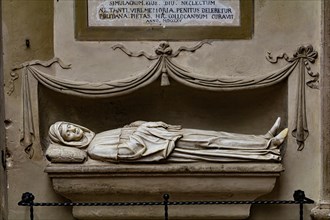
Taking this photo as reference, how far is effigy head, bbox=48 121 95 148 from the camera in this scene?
3707 millimetres

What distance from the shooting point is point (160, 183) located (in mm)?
3668

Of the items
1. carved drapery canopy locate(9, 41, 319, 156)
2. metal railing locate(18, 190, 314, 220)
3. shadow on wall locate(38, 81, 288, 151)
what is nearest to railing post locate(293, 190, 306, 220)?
metal railing locate(18, 190, 314, 220)

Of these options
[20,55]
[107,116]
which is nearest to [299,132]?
[107,116]

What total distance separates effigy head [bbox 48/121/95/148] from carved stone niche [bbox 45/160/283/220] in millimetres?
151

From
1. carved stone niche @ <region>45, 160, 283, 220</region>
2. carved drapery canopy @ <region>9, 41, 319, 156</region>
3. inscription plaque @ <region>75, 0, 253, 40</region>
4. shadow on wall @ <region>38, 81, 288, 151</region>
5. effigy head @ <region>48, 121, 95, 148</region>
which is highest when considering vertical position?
inscription plaque @ <region>75, 0, 253, 40</region>

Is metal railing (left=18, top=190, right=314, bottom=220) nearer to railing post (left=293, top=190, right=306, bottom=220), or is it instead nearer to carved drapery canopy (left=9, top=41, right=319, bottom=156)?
railing post (left=293, top=190, right=306, bottom=220)

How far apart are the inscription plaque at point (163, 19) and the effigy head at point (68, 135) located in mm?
607

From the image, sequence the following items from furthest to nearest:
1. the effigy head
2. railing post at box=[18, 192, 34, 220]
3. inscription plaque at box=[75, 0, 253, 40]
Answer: inscription plaque at box=[75, 0, 253, 40] → the effigy head → railing post at box=[18, 192, 34, 220]

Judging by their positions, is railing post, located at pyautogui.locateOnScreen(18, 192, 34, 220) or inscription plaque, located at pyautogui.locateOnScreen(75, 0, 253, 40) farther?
inscription plaque, located at pyautogui.locateOnScreen(75, 0, 253, 40)

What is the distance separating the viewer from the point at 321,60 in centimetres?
380

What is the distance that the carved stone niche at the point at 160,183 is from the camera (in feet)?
11.9

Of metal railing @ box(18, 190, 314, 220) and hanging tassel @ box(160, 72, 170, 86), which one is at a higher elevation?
hanging tassel @ box(160, 72, 170, 86)

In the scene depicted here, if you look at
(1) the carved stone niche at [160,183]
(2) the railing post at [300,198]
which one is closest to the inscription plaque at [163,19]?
(1) the carved stone niche at [160,183]

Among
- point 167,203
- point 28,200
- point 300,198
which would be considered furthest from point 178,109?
point 28,200
